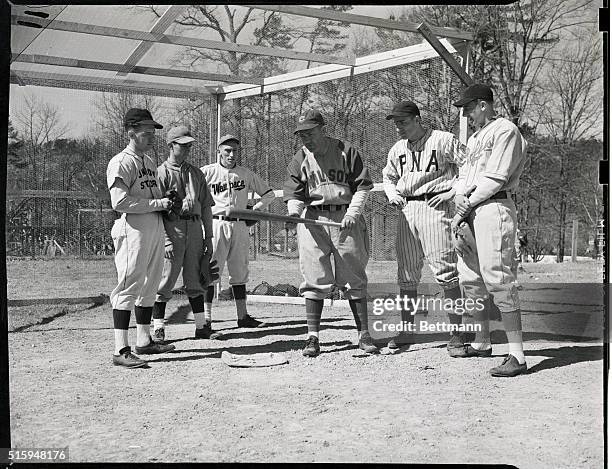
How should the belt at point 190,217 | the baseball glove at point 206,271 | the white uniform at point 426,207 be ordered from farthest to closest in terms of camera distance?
the baseball glove at point 206,271 → the belt at point 190,217 → the white uniform at point 426,207

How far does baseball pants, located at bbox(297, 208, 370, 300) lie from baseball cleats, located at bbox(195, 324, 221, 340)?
1.79 ft

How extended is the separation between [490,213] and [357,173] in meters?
0.76

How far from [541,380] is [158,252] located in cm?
180

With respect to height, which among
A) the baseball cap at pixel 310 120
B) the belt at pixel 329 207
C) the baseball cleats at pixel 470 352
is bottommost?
the baseball cleats at pixel 470 352

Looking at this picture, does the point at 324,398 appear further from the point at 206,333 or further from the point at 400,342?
the point at 206,333

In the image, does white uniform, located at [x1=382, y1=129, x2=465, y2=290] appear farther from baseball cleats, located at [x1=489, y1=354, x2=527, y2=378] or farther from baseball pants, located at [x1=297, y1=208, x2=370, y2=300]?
baseball cleats, located at [x1=489, y1=354, x2=527, y2=378]

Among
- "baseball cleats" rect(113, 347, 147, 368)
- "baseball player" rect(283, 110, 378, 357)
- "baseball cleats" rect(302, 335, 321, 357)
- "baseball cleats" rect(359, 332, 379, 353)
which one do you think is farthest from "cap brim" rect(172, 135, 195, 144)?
"baseball cleats" rect(359, 332, 379, 353)

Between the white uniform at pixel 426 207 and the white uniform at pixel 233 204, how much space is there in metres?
1.14

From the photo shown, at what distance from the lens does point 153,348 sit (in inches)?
128

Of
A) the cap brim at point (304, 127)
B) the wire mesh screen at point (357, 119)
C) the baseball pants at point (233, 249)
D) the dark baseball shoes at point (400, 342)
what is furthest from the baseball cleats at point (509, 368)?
the baseball pants at point (233, 249)

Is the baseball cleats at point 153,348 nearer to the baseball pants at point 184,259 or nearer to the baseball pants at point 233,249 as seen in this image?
the baseball pants at point 184,259

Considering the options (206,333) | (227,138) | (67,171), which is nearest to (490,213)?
(227,138)

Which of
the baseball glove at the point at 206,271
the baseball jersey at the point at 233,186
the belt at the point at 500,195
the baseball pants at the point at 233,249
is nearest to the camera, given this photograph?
the belt at the point at 500,195

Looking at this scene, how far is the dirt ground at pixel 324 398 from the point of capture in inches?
102
